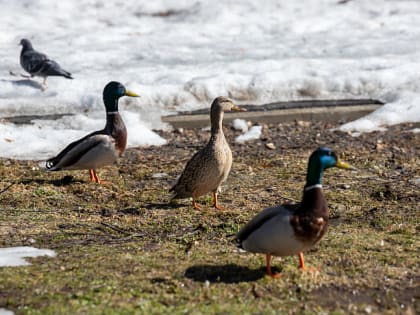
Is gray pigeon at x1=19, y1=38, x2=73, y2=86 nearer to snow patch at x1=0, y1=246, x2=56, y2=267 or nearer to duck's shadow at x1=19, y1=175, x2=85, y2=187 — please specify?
duck's shadow at x1=19, y1=175, x2=85, y2=187

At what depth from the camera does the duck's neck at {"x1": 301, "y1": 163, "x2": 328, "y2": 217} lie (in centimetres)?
521

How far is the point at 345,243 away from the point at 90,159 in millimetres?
3007

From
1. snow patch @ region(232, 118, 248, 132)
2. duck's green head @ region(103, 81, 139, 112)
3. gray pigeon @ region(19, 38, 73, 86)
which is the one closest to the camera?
duck's green head @ region(103, 81, 139, 112)

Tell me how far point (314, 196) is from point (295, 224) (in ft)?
0.73

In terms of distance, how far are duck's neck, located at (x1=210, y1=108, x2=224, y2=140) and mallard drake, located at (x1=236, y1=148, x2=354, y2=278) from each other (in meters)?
2.04

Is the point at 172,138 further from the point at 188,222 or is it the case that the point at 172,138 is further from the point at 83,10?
the point at 83,10

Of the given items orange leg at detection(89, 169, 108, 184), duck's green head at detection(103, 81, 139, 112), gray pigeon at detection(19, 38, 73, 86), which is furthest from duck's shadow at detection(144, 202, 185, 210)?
gray pigeon at detection(19, 38, 73, 86)

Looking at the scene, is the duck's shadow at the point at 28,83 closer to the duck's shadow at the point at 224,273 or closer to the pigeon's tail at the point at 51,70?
the pigeon's tail at the point at 51,70

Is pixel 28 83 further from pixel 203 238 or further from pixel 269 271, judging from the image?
pixel 269 271

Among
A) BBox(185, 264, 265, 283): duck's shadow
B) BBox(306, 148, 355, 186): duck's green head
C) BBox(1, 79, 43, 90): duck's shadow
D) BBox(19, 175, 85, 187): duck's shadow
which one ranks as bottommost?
BBox(185, 264, 265, 283): duck's shadow

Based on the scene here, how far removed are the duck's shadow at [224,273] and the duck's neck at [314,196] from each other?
0.56 metres

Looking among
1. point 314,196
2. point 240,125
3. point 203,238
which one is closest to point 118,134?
point 203,238

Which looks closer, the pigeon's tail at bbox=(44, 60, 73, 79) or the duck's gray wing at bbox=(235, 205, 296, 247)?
the duck's gray wing at bbox=(235, 205, 296, 247)

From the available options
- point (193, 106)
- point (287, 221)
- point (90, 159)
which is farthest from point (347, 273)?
point (193, 106)
